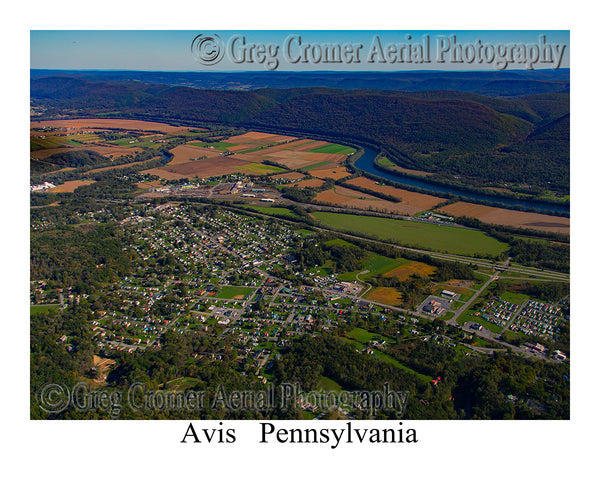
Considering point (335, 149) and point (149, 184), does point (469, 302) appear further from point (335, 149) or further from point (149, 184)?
point (335, 149)

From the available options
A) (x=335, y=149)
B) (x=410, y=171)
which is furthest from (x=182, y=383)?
(x=335, y=149)

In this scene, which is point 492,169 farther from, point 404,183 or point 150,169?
point 150,169

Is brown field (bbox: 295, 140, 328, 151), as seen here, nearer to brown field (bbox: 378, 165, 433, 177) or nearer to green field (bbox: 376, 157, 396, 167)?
green field (bbox: 376, 157, 396, 167)

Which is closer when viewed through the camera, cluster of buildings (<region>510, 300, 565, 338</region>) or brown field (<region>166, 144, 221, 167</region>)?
cluster of buildings (<region>510, 300, 565, 338</region>)

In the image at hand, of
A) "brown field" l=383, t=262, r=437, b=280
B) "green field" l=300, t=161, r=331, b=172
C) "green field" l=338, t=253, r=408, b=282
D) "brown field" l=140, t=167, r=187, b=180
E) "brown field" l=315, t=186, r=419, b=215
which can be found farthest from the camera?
"green field" l=300, t=161, r=331, b=172

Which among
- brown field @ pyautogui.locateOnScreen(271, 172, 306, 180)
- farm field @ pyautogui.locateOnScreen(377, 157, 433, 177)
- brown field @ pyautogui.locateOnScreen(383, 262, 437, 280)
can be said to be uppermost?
farm field @ pyautogui.locateOnScreen(377, 157, 433, 177)

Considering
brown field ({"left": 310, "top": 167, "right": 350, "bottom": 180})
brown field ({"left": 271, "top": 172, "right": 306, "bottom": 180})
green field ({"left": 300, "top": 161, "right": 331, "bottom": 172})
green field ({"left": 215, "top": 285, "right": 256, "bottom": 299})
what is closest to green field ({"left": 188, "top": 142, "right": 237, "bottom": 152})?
green field ({"left": 300, "top": 161, "right": 331, "bottom": 172})

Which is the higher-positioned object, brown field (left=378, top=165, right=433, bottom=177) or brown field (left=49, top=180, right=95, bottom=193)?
brown field (left=378, top=165, right=433, bottom=177)

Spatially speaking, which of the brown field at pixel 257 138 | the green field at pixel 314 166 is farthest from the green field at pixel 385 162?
the brown field at pixel 257 138
